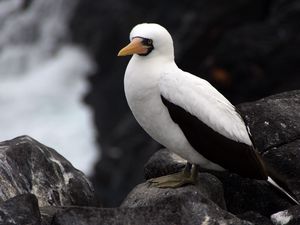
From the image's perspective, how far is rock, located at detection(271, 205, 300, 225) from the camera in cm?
631

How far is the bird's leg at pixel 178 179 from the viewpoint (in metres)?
6.89

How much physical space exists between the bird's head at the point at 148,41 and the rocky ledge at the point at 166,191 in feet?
3.85

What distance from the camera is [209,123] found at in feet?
21.5

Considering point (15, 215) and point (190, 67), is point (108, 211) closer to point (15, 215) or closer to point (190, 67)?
point (15, 215)

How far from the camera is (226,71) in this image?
1541 cm

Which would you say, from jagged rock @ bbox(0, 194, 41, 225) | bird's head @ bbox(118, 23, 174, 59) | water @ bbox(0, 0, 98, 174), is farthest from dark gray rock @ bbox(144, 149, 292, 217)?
water @ bbox(0, 0, 98, 174)

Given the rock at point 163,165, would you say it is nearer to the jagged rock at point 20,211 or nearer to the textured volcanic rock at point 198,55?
the jagged rock at point 20,211

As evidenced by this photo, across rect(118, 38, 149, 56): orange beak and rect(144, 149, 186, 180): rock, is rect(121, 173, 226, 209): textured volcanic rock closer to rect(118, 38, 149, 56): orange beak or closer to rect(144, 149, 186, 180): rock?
rect(144, 149, 186, 180): rock

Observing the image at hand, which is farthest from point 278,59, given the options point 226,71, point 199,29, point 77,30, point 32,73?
point 32,73

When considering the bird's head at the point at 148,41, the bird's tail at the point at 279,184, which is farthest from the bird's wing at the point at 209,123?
the bird's head at the point at 148,41

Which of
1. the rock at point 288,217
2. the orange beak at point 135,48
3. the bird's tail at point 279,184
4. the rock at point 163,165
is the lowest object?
the rock at point 288,217

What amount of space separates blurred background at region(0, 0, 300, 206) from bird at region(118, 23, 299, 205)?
8.23 m

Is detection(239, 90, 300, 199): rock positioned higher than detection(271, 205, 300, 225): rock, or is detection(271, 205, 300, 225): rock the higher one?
detection(239, 90, 300, 199): rock

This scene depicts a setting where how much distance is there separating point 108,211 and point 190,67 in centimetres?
1074
